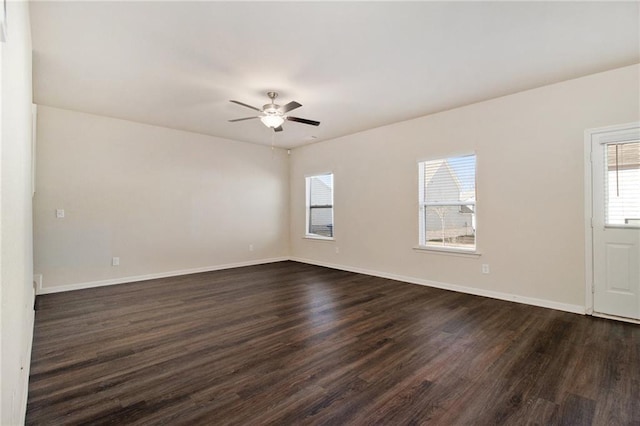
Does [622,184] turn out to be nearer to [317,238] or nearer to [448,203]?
[448,203]

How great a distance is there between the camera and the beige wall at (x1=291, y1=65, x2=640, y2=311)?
355 centimetres

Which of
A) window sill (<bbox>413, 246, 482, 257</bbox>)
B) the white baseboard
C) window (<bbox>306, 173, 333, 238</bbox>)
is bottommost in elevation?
the white baseboard

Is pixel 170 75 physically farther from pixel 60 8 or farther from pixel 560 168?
pixel 560 168

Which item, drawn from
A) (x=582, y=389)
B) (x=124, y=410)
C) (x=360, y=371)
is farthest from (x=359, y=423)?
(x=582, y=389)

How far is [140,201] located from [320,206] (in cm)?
348

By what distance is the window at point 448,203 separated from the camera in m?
4.50

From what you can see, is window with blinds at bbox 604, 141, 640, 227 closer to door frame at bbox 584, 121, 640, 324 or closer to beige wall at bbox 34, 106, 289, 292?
door frame at bbox 584, 121, 640, 324

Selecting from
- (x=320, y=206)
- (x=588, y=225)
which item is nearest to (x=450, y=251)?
(x=588, y=225)

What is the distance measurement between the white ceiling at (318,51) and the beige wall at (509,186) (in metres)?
0.29

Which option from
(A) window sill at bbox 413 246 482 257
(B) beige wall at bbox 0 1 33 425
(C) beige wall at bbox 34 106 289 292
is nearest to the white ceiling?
(C) beige wall at bbox 34 106 289 292

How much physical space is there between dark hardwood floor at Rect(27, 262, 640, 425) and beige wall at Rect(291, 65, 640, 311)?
435 mm

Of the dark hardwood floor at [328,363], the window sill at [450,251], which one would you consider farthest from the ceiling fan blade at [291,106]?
the window sill at [450,251]

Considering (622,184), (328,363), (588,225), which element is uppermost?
(622,184)

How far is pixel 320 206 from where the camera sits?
6.93 metres
